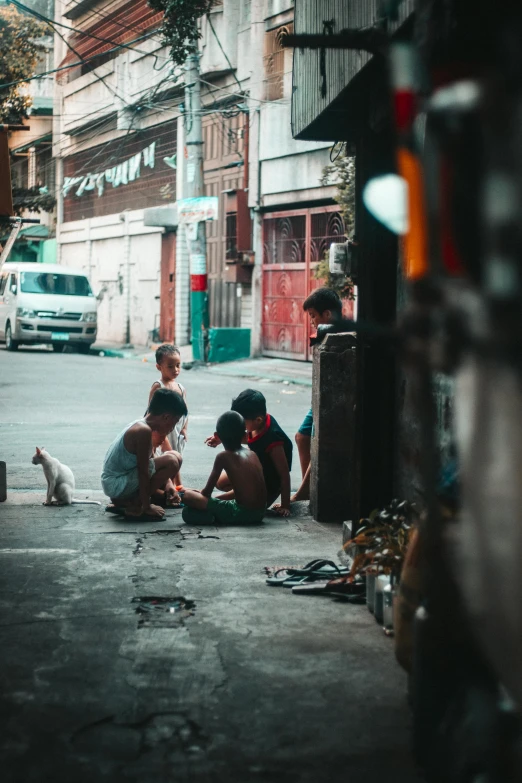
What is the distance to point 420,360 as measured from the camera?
6.68 ft

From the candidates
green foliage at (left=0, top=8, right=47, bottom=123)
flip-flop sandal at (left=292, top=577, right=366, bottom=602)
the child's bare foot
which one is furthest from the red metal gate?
flip-flop sandal at (left=292, top=577, right=366, bottom=602)

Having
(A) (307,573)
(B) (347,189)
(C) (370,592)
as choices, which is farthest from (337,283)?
(C) (370,592)

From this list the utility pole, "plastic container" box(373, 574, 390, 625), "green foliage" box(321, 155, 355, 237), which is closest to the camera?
"plastic container" box(373, 574, 390, 625)

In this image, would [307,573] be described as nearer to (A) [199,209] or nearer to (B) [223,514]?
(B) [223,514]

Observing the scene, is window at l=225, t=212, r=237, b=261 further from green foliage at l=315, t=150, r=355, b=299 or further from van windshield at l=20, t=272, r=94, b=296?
green foliage at l=315, t=150, r=355, b=299

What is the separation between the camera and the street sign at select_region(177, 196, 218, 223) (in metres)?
22.9

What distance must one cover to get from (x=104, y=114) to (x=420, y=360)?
1359 inches

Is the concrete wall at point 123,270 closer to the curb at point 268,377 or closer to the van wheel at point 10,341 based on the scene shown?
the van wheel at point 10,341

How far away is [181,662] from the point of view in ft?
14.6

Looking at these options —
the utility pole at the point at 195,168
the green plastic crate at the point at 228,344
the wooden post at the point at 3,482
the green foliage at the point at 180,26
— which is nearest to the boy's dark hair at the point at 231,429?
the wooden post at the point at 3,482

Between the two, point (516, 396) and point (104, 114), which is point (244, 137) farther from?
point (516, 396)

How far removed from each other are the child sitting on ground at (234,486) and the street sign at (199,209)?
15.8 meters

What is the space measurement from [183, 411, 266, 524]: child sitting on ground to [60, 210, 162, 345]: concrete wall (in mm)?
23286

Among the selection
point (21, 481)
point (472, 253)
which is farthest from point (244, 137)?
point (472, 253)
